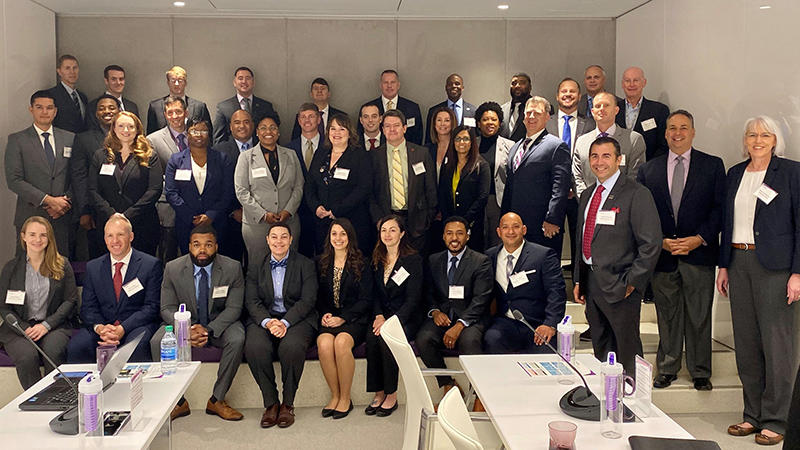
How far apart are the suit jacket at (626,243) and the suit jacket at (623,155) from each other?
3.62ft

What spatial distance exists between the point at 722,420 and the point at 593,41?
4232 mm

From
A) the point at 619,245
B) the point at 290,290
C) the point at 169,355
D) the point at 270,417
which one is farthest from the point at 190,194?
the point at 619,245

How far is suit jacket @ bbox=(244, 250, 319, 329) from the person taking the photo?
535cm

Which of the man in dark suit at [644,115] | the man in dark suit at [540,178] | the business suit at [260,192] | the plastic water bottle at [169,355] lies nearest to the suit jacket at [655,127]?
the man in dark suit at [644,115]

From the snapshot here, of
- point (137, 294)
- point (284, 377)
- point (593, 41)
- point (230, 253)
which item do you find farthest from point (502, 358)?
point (593, 41)

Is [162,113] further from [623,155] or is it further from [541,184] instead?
[623,155]

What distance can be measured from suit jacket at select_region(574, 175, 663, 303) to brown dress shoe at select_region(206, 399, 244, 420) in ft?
8.19

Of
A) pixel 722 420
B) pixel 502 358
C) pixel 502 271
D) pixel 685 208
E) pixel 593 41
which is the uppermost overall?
pixel 593 41

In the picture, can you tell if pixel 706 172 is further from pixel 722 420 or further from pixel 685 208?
pixel 722 420

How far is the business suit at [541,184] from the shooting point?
5660 mm

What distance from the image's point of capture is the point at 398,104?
7.32 metres

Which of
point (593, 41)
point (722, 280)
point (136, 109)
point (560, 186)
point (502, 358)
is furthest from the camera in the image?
point (593, 41)

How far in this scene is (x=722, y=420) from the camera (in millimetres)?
5051

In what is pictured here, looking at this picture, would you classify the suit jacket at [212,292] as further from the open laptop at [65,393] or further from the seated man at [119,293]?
the open laptop at [65,393]
